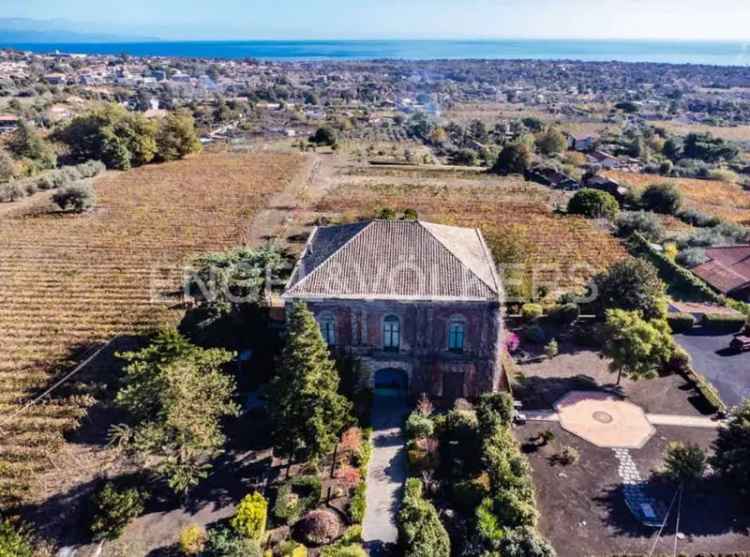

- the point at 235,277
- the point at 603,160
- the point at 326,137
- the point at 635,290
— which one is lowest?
the point at 603,160

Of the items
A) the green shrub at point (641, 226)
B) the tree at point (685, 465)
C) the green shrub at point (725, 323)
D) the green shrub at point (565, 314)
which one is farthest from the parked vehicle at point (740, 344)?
the green shrub at point (641, 226)

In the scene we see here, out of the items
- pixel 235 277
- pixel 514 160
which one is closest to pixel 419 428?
pixel 235 277

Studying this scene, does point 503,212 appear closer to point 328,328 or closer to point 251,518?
point 328,328

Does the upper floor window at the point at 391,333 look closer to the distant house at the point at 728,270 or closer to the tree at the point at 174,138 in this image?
the distant house at the point at 728,270

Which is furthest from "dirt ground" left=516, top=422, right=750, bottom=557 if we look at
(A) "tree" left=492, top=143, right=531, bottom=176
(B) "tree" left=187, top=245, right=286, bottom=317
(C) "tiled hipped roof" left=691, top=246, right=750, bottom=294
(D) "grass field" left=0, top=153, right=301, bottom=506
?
(A) "tree" left=492, top=143, right=531, bottom=176

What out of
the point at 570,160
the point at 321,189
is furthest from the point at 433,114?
the point at 321,189

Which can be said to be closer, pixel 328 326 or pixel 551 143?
pixel 328 326

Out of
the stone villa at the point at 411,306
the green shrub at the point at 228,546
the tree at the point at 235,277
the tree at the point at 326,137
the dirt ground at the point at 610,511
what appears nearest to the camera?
the green shrub at the point at 228,546

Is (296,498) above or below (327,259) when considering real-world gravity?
below
